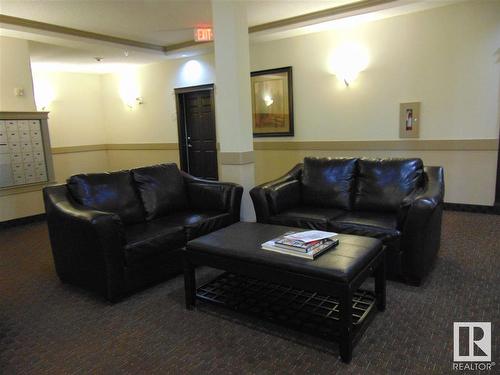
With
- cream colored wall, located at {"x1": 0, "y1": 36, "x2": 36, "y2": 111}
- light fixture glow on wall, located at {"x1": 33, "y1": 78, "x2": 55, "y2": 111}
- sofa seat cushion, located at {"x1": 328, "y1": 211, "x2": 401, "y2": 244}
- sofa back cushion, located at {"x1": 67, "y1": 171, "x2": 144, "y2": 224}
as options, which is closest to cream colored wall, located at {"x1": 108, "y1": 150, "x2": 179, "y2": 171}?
light fixture glow on wall, located at {"x1": 33, "y1": 78, "x2": 55, "y2": 111}

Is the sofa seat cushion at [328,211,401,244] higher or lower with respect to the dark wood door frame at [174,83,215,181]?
lower

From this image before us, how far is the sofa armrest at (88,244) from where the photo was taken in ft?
8.32

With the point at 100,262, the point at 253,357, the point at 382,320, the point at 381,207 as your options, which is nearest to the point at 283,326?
the point at 253,357

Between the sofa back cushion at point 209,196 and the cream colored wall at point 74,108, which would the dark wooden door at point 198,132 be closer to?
the cream colored wall at point 74,108

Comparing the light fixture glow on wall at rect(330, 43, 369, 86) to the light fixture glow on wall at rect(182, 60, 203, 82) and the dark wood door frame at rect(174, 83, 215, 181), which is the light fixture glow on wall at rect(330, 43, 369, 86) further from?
the dark wood door frame at rect(174, 83, 215, 181)

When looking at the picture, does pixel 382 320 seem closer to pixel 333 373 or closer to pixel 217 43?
pixel 333 373

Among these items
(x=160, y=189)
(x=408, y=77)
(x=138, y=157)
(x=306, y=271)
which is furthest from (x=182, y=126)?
(x=306, y=271)

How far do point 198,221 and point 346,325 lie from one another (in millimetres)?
1678

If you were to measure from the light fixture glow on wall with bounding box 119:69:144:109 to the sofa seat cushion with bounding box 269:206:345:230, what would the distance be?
5.42 m

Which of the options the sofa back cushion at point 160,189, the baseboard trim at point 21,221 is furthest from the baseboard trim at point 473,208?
the baseboard trim at point 21,221

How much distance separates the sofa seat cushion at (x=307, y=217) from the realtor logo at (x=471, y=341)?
120 cm

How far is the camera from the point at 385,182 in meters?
3.32

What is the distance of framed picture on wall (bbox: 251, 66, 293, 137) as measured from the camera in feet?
19.0

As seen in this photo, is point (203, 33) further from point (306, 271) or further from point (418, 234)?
point (306, 271)
